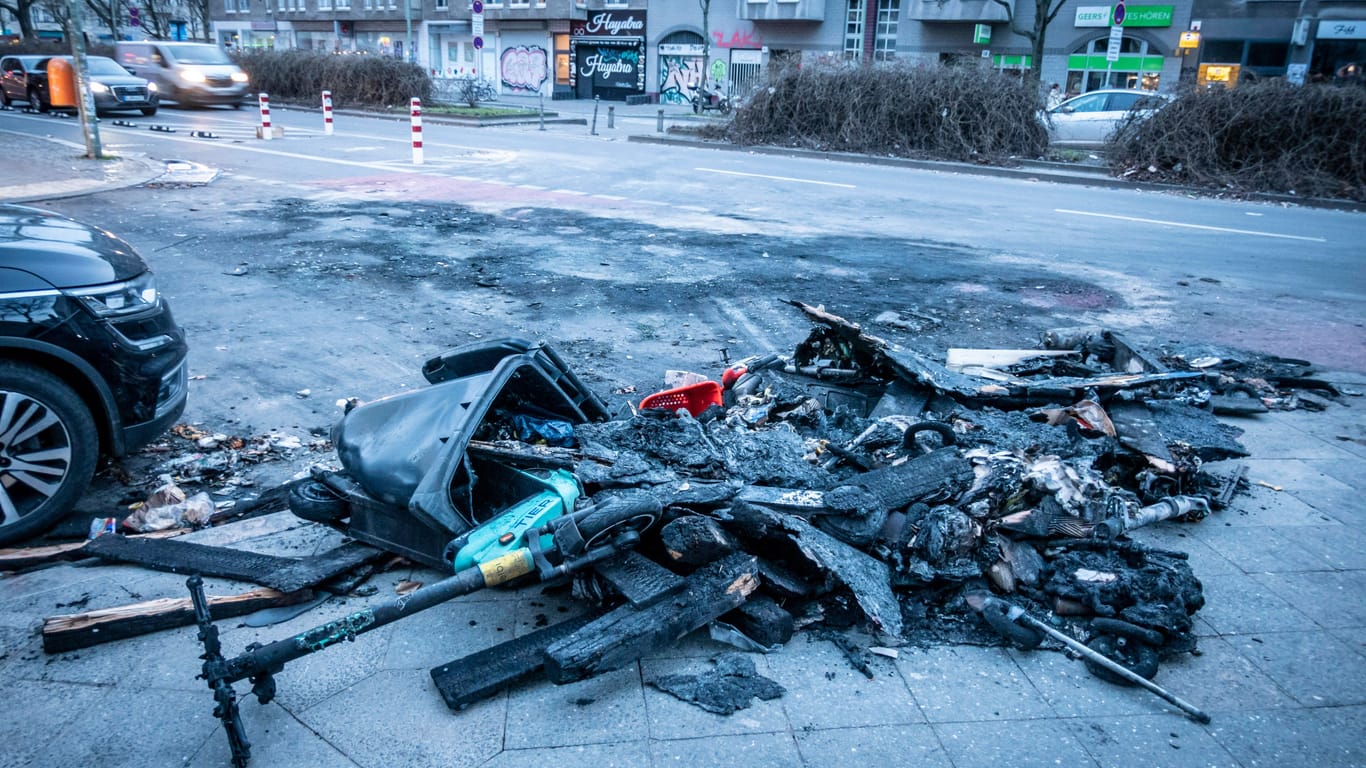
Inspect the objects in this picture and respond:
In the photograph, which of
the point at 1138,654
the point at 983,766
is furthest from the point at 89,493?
the point at 1138,654

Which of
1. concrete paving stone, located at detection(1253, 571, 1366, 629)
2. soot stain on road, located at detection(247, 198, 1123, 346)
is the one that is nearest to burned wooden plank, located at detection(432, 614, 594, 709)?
concrete paving stone, located at detection(1253, 571, 1366, 629)

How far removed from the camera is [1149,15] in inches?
1371

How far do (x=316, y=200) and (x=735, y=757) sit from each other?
1326 cm

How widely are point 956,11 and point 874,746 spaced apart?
41.7 metres

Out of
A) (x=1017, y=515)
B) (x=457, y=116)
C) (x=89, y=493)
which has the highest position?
(x=457, y=116)

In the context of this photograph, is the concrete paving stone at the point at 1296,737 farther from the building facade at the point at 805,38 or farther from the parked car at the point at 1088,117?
the parked car at the point at 1088,117

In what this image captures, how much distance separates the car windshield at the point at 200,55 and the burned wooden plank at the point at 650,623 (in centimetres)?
3376

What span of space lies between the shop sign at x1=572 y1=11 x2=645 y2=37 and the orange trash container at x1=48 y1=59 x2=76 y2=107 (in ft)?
Result: 103

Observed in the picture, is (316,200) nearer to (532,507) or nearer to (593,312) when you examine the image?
(593,312)

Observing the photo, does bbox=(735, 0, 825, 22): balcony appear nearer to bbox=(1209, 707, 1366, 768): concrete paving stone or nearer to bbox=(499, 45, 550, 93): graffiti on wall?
bbox=(499, 45, 550, 93): graffiti on wall

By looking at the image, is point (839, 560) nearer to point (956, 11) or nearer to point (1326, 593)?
point (1326, 593)

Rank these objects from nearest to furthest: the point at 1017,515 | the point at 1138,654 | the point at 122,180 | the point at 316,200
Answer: the point at 1138,654, the point at 1017,515, the point at 316,200, the point at 122,180

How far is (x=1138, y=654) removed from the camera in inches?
129

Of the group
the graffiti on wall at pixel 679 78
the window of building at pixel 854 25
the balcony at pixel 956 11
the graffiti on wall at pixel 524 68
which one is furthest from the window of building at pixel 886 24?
the graffiti on wall at pixel 524 68
